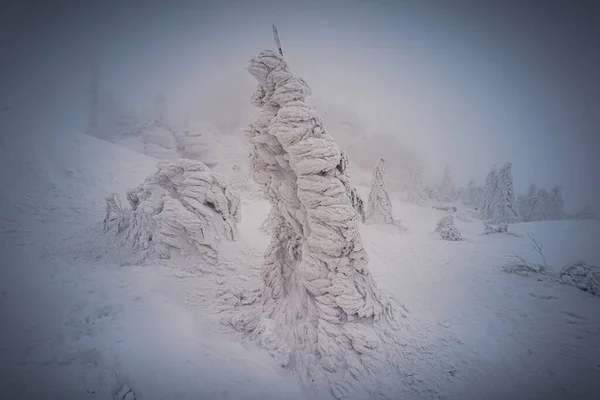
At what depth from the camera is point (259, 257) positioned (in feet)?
46.3

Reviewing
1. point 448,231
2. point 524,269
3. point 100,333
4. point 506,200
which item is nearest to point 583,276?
point 524,269

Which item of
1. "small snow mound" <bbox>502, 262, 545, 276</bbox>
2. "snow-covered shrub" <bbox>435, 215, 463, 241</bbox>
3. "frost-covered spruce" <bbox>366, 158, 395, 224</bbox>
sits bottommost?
"small snow mound" <bbox>502, 262, 545, 276</bbox>

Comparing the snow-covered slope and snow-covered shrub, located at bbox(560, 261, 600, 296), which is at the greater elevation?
snow-covered shrub, located at bbox(560, 261, 600, 296)

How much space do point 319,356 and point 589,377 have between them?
7313 mm

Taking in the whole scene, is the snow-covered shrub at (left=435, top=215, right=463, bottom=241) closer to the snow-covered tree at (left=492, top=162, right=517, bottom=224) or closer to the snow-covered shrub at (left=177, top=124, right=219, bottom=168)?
the snow-covered tree at (left=492, top=162, right=517, bottom=224)

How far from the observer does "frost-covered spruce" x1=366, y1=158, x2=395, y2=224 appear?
82.7ft

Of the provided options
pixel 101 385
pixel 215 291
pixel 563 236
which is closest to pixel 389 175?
pixel 563 236

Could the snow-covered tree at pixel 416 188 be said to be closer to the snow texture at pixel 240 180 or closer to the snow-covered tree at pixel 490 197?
the snow-covered tree at pixel 490 197

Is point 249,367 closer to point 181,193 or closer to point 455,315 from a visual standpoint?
point 455,315

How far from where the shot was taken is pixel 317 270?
24.5ft

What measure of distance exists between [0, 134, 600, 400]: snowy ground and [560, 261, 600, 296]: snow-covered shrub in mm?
342

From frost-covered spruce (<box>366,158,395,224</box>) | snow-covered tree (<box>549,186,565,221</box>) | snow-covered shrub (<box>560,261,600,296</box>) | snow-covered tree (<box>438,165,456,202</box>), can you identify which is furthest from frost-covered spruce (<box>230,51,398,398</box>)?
snow-covered tree (<box>438,165,456,202</box>)

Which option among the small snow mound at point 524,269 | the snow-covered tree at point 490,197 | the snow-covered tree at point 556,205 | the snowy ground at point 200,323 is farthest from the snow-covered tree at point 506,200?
the small snow mound at point 524,269

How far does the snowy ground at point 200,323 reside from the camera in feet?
16.5
